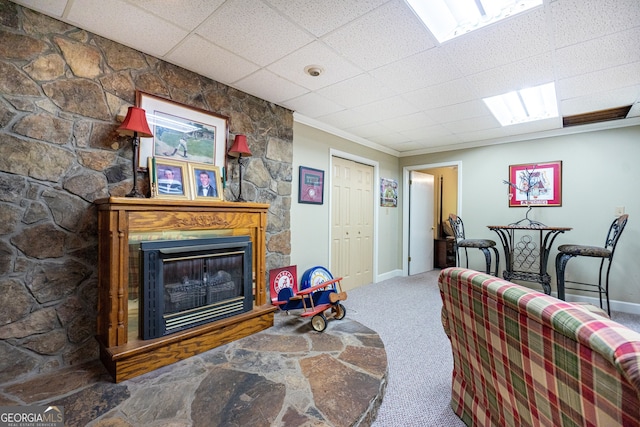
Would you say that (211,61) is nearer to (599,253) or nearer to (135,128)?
(135,128)

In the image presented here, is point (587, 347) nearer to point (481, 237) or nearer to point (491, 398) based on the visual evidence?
point (491, 398)

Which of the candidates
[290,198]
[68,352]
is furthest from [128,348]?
[290,198]

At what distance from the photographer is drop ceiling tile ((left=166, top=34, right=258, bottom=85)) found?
2077 mm

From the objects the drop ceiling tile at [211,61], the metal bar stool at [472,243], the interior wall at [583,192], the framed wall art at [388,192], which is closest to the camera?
the drop ceiling tile at [211,61]

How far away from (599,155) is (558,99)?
4.40ft

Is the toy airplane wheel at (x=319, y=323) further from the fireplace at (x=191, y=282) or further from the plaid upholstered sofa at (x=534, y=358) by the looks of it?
the plaid upholstered sofa at (x=534, y=358)

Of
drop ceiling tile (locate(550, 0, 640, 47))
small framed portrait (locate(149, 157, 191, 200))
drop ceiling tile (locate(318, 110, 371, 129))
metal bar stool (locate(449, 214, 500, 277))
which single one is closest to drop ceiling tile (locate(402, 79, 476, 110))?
drop ceiling tile (locate(318, 110, 371, 129))

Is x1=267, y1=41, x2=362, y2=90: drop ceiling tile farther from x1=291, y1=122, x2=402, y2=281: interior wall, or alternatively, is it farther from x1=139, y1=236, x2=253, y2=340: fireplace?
x1=139, y1=236, x2=253, y2=340: fireplace

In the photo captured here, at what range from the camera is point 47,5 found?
5.58 feet

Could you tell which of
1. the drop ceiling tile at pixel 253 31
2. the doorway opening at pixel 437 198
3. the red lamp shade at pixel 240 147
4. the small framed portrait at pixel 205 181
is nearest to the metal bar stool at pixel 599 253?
the doorway opening at pixel 437 198

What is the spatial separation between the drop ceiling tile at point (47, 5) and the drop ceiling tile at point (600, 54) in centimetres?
327

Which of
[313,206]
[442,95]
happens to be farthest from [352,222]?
[442,95]

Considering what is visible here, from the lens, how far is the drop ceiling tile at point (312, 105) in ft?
9.75

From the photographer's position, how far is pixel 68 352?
1.88 m
